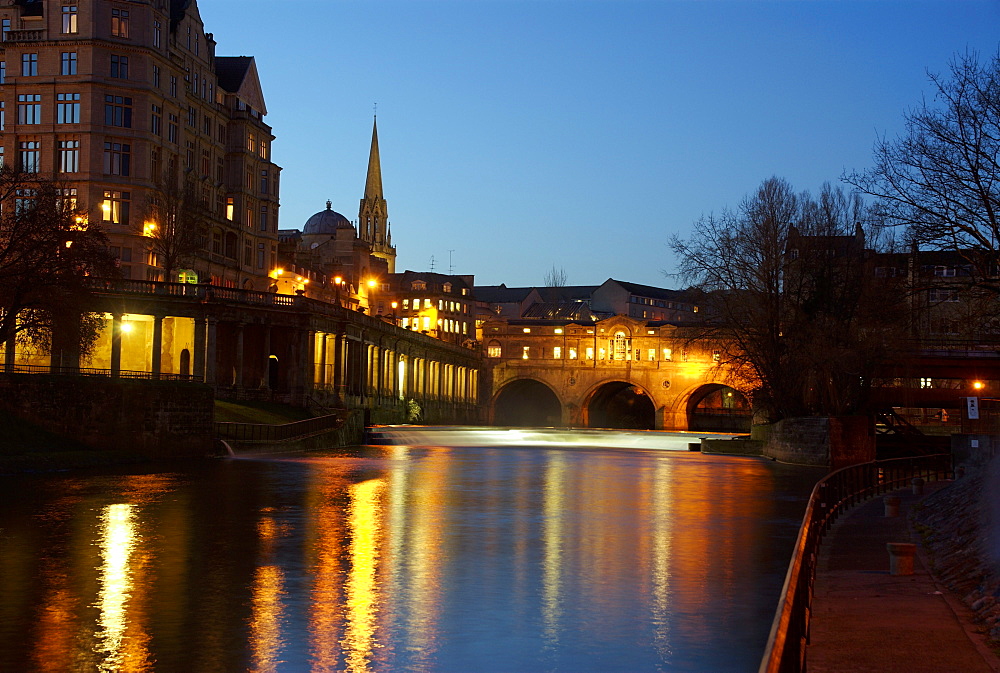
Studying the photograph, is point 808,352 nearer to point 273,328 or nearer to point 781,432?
point 781,432

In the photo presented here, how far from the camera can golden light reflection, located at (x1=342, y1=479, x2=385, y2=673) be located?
1559 centimetres

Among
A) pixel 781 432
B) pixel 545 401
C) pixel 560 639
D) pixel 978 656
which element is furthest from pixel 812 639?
pixel 545 401

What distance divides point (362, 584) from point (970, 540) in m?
11.3

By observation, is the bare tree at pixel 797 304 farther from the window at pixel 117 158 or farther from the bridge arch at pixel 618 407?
the bridge arch at pixel 618 407

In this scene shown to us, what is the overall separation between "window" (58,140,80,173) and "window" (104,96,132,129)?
2.53 meters

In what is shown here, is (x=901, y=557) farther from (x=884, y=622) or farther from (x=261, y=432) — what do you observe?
(x=261, y=432)

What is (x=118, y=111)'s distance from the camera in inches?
3034

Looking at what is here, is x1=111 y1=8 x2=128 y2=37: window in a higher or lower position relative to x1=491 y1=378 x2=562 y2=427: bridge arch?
higher

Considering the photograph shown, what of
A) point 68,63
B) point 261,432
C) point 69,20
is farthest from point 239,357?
point 69,20

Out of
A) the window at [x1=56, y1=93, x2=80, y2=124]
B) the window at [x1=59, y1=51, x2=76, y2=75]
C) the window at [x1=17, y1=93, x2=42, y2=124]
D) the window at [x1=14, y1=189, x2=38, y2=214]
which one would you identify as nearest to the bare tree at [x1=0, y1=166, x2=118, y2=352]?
the window at [x1=14, y1=189, x2=38, y2=214]

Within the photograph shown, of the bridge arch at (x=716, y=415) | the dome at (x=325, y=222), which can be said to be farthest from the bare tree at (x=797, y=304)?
the dome at (x=325, y=222)

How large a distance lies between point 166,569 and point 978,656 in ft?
44.8

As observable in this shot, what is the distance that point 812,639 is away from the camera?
1577 cm

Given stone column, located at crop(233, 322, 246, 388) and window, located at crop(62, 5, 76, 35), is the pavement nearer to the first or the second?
stone column, located at crop(233, 322, 246, 388)
